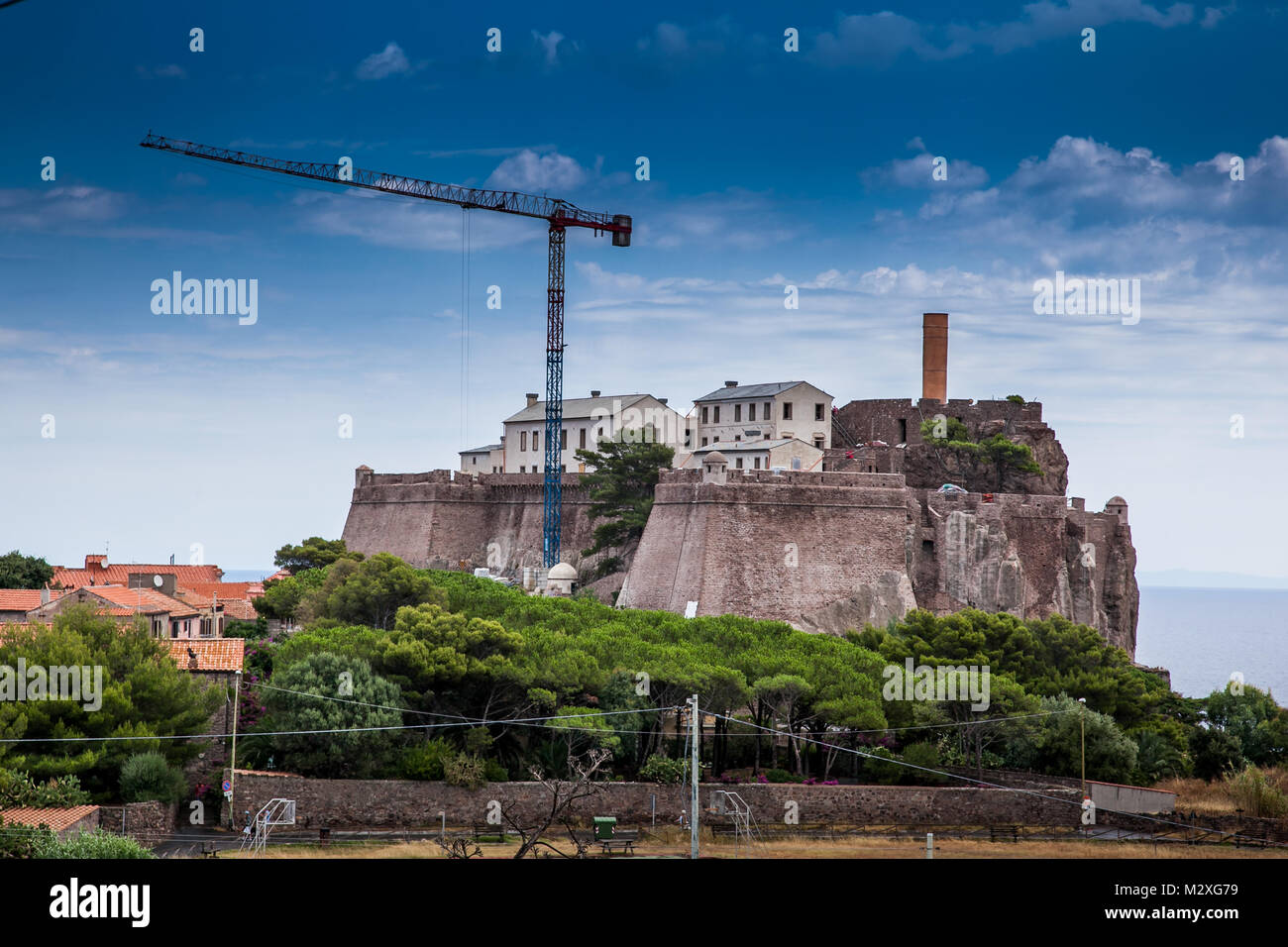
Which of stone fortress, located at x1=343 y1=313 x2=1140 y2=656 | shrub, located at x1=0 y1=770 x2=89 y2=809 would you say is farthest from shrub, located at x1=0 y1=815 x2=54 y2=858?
stone fortress, located at x1=343 y1=313 x2=1140 y2=656

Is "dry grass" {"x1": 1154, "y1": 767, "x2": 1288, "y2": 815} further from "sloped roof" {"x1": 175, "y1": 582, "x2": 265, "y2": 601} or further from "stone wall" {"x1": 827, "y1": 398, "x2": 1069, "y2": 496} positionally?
"sloped roof" {"x1": 175, "y1": 582, "x2": 265, "y2": 601}

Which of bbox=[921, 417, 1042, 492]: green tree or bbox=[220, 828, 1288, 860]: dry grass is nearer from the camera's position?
bbox=[220, 828, 1288, 860]: dry grass

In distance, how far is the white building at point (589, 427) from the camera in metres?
80.7

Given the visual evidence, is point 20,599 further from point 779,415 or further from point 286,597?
point 779,415

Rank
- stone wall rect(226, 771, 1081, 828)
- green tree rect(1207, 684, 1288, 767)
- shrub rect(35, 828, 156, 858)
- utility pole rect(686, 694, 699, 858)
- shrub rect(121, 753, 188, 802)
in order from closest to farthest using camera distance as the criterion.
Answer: shrub rect(35, 828, 156, 858) < utility pole rect(686, 694, 699, 858) < shrub rect(121, 753, 188, 802) < stone wall rect(226, 771, 1081, 828) < green tree rect(1207, 684, 1288, 767)

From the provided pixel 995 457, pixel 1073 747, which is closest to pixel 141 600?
pixel 1073 747

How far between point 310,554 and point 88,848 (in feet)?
176

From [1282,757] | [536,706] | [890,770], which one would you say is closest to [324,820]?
[536,706]

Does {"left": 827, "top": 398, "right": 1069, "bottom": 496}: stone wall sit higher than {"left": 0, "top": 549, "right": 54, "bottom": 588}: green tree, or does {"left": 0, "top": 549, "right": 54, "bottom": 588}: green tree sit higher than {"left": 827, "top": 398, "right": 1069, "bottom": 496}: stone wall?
{"left": 827, "top": 398, "right": 1069, "bottom": 496}: stone wall

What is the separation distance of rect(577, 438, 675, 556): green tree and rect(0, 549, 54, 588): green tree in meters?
30.8

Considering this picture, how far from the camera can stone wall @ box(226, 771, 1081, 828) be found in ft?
126
